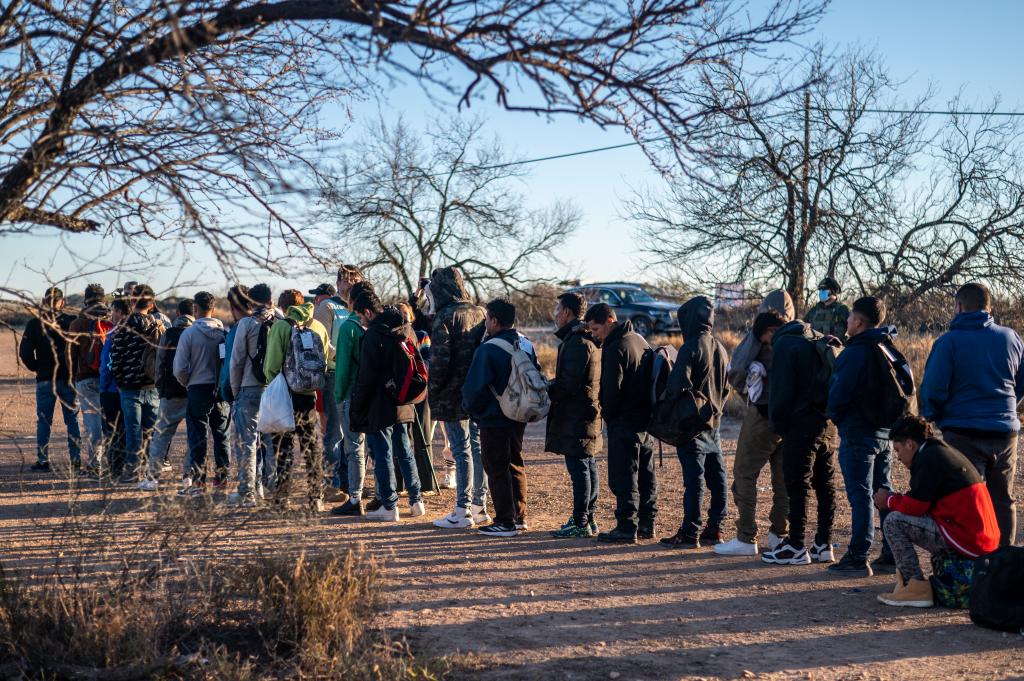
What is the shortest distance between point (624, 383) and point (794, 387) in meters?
1.38

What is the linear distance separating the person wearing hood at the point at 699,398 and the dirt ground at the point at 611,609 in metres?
0.28

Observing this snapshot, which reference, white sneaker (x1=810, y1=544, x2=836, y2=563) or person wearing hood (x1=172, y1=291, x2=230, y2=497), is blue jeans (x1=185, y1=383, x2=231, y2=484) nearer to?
person wearing hood (x1=172, y1=291, x2=230, y2=497)

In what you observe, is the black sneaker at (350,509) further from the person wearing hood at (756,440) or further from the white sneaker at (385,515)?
the person wearing hood at (756,440)

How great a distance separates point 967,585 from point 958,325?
191 cm

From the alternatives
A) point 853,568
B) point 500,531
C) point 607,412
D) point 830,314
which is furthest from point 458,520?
point 830,314

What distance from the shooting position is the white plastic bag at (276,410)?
28.2 ft

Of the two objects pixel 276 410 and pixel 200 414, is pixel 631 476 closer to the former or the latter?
pixel 276 410

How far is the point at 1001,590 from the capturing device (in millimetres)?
5730

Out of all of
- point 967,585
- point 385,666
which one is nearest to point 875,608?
point 967,585

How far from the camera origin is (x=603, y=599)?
6.55m

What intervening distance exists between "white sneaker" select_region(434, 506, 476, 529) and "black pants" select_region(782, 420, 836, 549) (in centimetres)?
281

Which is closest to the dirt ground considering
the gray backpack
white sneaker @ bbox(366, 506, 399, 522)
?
white sneaker @ bbox(366, 506, 399, 522)

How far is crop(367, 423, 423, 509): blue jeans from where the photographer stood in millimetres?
8641

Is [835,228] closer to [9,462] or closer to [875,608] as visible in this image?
[875,608]
